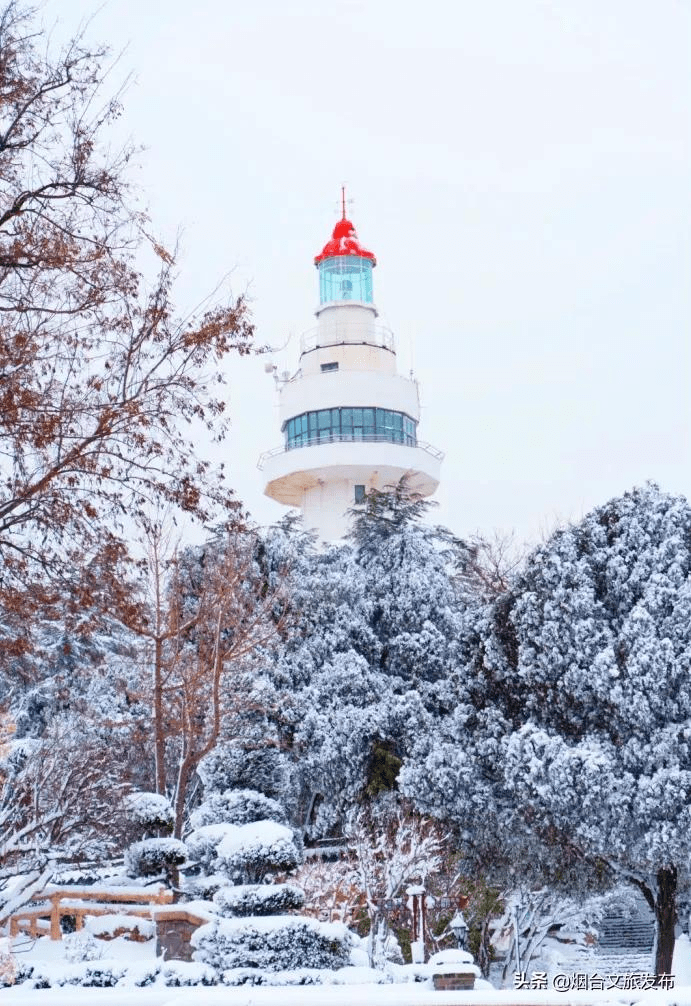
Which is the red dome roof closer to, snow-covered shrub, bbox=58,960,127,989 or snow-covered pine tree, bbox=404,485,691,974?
snow-covered pine tree, bbox=404,485,691,974

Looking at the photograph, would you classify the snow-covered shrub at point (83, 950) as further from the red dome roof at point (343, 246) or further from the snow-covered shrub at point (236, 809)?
the red dome roof at point (343, 246)

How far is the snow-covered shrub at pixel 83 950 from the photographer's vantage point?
14398 millimetres

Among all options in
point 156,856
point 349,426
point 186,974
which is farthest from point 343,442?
point 186,974

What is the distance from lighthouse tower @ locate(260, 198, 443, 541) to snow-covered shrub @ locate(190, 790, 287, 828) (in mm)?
14438

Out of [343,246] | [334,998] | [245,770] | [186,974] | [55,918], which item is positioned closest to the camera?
[334,998]

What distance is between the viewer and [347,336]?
36.8 m

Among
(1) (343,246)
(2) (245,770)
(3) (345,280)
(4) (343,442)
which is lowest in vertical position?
(2) (245,770)

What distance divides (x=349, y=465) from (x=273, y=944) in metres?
22.7

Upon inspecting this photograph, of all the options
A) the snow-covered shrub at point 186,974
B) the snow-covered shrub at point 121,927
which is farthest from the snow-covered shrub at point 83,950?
the snow-covered shrub at point 186,974

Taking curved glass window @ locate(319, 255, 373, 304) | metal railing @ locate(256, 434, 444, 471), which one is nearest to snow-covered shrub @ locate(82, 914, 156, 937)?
metal railing @ locate(256, 434, 444, 471)

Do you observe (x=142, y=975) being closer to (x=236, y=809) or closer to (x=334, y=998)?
(x=334, y=998)

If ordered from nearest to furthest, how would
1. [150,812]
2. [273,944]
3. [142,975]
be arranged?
→ [142,975], [273,944], [150,812]

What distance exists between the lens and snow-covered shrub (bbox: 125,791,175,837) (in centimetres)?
1672

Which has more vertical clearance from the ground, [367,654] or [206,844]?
[367,654]
